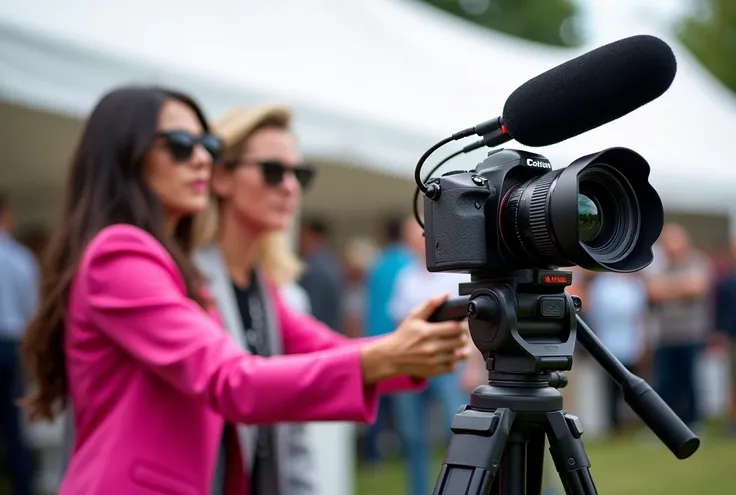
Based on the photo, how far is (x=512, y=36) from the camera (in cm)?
2922

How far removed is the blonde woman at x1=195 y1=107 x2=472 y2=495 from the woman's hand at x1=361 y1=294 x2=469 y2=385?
0.62 meters

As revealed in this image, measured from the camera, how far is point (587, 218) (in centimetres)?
120

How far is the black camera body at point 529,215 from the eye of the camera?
119 cm

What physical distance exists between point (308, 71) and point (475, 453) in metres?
4.45

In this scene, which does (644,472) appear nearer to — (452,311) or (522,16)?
(452,311)

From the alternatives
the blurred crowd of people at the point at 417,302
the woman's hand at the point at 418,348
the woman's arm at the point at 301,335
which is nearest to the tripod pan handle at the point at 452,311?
the woman's hand at the point at 418,348

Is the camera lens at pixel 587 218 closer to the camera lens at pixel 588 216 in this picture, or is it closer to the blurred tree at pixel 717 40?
the camera lens at pixel 588 216

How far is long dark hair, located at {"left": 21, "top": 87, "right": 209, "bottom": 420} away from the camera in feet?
5.81

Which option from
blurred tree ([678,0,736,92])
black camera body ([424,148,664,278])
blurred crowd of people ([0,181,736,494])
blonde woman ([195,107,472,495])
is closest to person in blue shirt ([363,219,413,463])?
blurred crowd of people ([0,181,736,494])

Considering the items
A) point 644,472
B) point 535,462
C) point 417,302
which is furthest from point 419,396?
point 535,462

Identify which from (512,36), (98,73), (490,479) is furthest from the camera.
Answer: (512,36)

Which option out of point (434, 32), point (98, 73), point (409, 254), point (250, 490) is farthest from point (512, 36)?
point (250, 490)

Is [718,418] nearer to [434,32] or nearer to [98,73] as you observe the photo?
[434,32]

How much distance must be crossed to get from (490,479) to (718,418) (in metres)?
9.14
